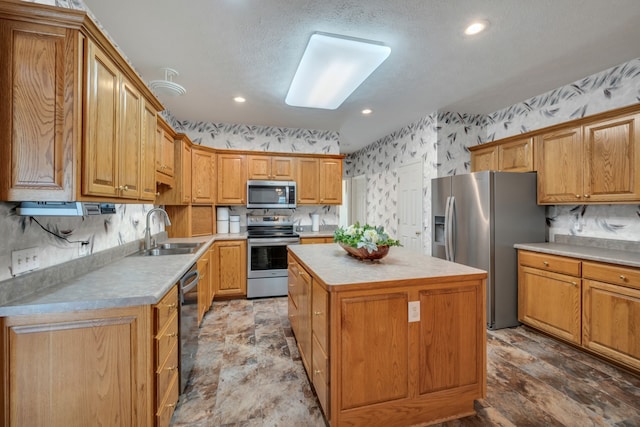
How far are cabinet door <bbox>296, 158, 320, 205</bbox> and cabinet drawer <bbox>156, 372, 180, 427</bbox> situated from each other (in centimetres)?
301

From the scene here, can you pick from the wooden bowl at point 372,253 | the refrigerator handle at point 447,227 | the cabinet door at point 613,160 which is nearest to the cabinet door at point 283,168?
the refrigerator handle at point 447,227

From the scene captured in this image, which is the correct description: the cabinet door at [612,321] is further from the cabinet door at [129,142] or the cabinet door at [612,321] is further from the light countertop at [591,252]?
the cabinet door at [129,142]

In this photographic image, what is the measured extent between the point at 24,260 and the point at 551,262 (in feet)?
12.9

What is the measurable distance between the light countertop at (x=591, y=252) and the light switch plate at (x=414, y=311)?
6.19 feet

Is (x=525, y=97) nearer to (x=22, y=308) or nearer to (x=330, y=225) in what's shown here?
(x=330, y=225)

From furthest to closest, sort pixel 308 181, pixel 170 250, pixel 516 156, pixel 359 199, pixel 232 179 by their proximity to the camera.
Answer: pixel 359 199, pixel 308 181, pixel 232 179, pixel 516 156, pixel 170 250

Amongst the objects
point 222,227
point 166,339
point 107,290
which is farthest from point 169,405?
point 222,227

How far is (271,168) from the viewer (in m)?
4.29

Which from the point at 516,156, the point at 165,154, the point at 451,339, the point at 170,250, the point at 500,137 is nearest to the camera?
the point at 451,339

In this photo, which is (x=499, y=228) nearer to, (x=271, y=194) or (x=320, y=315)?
(x=320, y=315)

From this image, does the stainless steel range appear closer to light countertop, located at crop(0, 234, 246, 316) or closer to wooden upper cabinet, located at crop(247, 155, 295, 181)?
wooden upper cabinet, located at crop(247, 155, 295, 181)

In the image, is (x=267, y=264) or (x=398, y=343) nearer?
(x=398, y=343)

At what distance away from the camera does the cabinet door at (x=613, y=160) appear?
2.34 metres

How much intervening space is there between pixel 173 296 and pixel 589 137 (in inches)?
151
